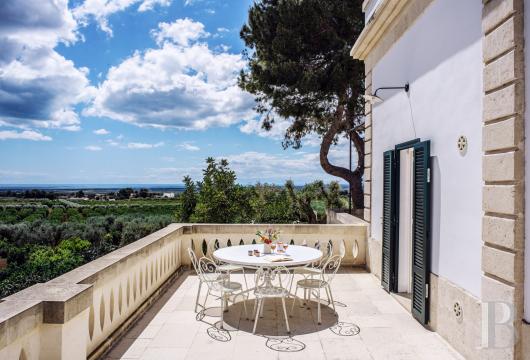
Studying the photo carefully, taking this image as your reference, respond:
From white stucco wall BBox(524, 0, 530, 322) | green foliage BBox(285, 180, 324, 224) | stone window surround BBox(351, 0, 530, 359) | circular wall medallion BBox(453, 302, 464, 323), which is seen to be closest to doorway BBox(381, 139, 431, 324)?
circular wall medallion BBox(453, 302, 464, 323)

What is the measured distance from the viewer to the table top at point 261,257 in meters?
4.63

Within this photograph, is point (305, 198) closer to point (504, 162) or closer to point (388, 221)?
point (388, 221)

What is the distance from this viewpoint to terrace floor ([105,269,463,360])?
378 centimetres

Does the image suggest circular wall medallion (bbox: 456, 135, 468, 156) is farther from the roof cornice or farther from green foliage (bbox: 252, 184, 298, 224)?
green foliage (bbox: 252, 184, 298, 224)

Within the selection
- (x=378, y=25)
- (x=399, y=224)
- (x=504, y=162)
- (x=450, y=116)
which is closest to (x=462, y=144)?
(x=450, y=116)

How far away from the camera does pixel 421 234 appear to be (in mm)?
4660

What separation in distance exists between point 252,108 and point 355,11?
207 inches

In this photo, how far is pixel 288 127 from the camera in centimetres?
1616

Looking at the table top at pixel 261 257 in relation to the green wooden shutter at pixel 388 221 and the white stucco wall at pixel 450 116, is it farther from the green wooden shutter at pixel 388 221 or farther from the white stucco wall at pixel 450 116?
the white stucco wall at pixel 450 116

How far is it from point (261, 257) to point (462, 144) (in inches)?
103

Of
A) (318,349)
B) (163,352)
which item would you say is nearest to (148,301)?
(163,352)

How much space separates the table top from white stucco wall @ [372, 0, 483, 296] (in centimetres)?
146

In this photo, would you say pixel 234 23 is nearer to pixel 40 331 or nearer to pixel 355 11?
pixel 355 11

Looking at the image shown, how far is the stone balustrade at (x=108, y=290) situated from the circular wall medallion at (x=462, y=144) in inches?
135
